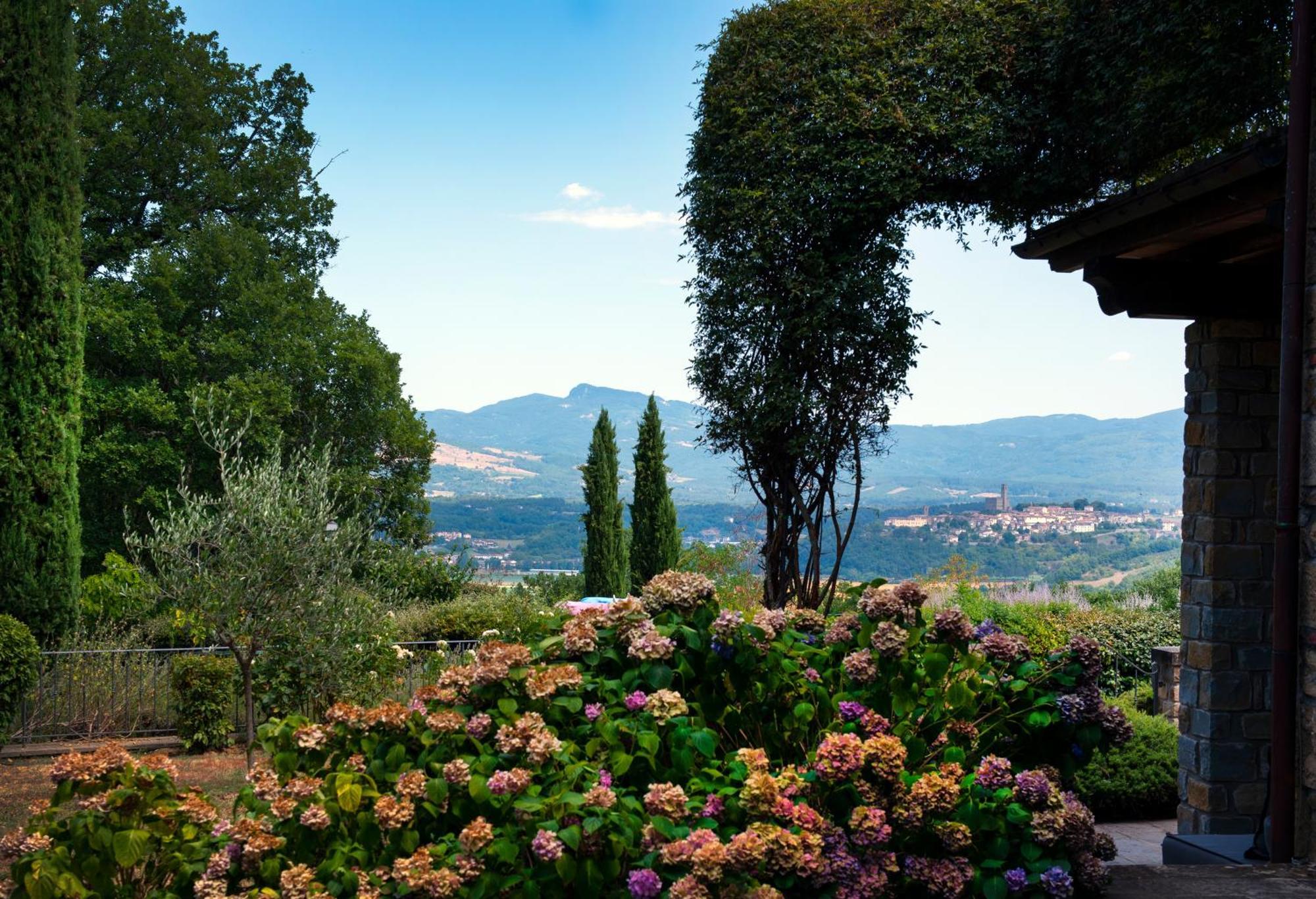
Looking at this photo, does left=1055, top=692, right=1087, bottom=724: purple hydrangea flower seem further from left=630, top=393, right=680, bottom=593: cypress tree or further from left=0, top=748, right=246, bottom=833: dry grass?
left=630, top=393, right=680, bottom=593: cypress tree

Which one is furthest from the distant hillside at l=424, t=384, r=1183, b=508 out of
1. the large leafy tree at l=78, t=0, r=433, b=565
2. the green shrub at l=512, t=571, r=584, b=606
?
the large leafy tree at l=78, t=0, r=433, b=565

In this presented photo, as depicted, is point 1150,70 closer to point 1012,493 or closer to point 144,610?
point 144,610

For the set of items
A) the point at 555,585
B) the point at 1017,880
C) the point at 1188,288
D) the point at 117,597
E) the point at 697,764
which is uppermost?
the point at 1188,288

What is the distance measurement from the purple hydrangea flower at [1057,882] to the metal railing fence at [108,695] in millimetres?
7312

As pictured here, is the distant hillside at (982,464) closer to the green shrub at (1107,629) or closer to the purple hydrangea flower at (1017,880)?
the green shrub at (1107,629)

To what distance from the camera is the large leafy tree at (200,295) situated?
16.4 metres

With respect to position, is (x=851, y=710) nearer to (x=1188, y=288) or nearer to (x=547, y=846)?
(x=547, y=846)

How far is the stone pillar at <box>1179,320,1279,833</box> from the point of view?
484cm

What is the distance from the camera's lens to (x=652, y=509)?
54.6ft

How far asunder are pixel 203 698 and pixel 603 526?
8.64 m

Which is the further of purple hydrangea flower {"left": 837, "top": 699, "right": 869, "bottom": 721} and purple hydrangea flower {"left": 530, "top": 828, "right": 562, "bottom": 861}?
purple hydrangea flower {"left": 837, "top": 699, "right": 869, "bottom": 721}

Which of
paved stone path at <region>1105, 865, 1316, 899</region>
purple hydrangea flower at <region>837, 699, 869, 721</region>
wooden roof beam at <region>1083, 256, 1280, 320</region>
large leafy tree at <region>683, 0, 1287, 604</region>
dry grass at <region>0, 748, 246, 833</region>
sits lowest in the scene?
dry grass at <region>0, 748, 246, 833</region>

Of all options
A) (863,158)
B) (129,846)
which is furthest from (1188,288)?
(863,158)

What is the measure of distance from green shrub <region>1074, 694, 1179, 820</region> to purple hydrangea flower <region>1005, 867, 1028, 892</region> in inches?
181
